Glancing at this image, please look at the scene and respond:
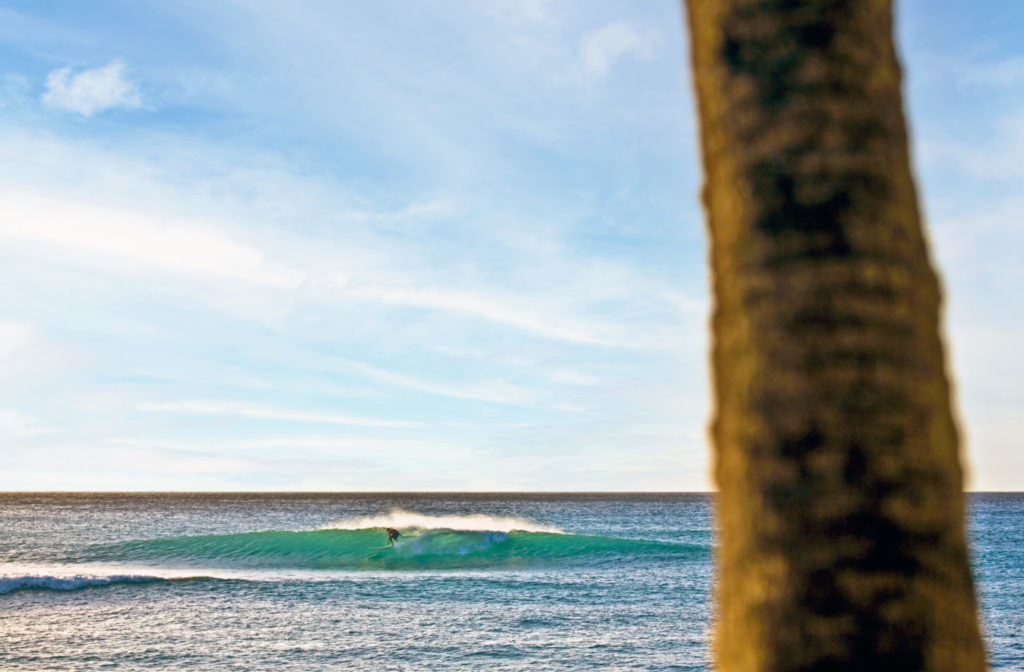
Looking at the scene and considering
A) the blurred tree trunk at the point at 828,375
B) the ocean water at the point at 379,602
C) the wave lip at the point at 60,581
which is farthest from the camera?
the wave lip at the point at 60,581

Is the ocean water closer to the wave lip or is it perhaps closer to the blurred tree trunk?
the wave lip

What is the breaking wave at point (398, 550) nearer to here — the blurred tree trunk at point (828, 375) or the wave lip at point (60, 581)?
the wave lip at point (60, 581)

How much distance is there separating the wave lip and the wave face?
5909 mm

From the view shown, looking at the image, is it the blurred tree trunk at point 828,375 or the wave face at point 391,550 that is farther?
the wave face at point 391,550

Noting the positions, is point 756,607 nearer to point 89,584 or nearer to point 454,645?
point 454,645

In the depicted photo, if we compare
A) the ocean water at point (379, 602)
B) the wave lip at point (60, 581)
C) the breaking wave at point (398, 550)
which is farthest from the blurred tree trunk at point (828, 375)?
the breaking wave at point (398, 550)

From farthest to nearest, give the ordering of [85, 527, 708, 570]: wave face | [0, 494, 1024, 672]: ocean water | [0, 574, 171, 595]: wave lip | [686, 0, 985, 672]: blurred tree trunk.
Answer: [85, 527, 708, 570]: wave face
[0, 574, 171, 595]: wave lip
[0, 494, 1024, 672]: ocean water
[686, 0, 985, 672]: blurred tree trunk

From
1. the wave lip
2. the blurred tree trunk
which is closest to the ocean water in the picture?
the wave lip

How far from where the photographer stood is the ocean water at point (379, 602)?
16.1 metres

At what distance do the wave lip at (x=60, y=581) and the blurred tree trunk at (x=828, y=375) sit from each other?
2833 centimetres

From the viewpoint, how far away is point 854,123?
5.03 feet

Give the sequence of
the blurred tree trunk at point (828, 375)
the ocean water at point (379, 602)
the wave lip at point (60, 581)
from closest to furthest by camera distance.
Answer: the blurred tree trunk at point (828, 375)
the ocean water at point (379, 602)
the wave lip at point (60, 581)

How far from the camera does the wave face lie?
1312 inches

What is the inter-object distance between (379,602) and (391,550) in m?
12.4
